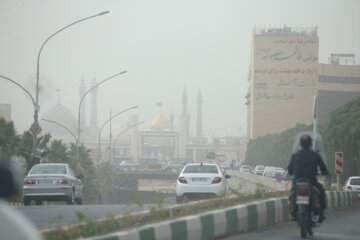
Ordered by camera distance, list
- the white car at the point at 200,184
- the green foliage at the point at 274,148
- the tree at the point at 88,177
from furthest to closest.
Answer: the green foliage at the point at 274,148 < the tree at the point at 88,177 < the white car at the point at 200,184

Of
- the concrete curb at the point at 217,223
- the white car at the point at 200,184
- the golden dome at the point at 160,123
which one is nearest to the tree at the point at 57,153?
the white car at the point at 200,184

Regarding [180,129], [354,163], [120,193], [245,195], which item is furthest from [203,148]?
[245,195]

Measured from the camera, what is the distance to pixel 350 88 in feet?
439

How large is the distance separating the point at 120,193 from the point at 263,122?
1968 inches

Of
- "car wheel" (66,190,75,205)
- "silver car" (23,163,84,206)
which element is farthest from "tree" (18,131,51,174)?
"silver car" (23,163,84,206)

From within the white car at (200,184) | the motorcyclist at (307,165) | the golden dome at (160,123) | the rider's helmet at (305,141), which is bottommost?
the white car at (200,184)

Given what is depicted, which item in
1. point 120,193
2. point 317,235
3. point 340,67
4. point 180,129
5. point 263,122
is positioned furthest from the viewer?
point 180,129

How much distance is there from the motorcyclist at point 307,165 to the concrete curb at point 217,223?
0.86 meters

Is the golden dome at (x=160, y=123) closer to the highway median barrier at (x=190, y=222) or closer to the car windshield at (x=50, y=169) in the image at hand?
the car windshield at (x=50, y=169)

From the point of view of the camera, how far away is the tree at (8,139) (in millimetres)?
41781

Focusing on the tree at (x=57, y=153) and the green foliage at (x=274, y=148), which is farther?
the green foliage at (x=274, y=148)

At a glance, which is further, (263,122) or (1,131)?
(263,122)

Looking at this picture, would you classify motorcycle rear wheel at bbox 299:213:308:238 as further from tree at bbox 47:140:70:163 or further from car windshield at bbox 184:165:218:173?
tree at bbox 47:140:70:163

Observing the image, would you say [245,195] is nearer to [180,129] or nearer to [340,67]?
[340,67]
